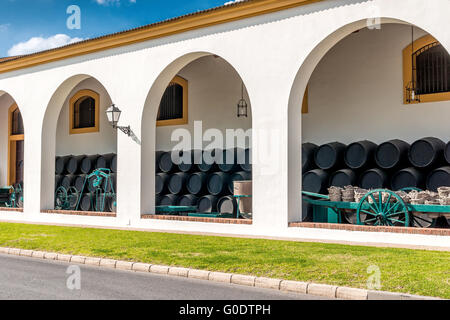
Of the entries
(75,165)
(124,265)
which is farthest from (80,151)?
(124,265)

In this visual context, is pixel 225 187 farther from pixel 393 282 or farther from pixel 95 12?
pixel 393 282

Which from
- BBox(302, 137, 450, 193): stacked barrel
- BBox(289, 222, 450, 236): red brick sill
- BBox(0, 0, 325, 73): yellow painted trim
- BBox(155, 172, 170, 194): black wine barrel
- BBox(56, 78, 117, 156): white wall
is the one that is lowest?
BBox(289, 222, 450, 236): red brick sill

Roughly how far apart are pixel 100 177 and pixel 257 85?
719 cm

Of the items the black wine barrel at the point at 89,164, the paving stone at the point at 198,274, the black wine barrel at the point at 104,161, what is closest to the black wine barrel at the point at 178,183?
the black wine barrel at the point at 104,161

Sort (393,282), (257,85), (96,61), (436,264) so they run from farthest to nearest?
(96,61) < (257,85) < (436,264) < (393,282)

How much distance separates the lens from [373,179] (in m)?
11.9

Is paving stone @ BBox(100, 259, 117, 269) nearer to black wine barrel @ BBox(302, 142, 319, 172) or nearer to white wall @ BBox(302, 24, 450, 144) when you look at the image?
black wine barrel @ BBox(302, 142, 319, 172)

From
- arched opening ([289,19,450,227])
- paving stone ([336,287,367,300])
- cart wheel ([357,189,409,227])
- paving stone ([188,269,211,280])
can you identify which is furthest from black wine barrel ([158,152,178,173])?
paving stone ([336,287,367,300])

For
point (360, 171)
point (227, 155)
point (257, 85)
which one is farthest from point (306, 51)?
point (227, 155)

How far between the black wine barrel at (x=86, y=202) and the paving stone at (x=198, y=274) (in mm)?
9828

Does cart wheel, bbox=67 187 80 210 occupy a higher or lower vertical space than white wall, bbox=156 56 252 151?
lower

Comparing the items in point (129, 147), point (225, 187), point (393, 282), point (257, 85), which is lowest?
point (393, 282)

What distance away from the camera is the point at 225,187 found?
1434cm

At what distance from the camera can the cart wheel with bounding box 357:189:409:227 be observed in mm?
9977
